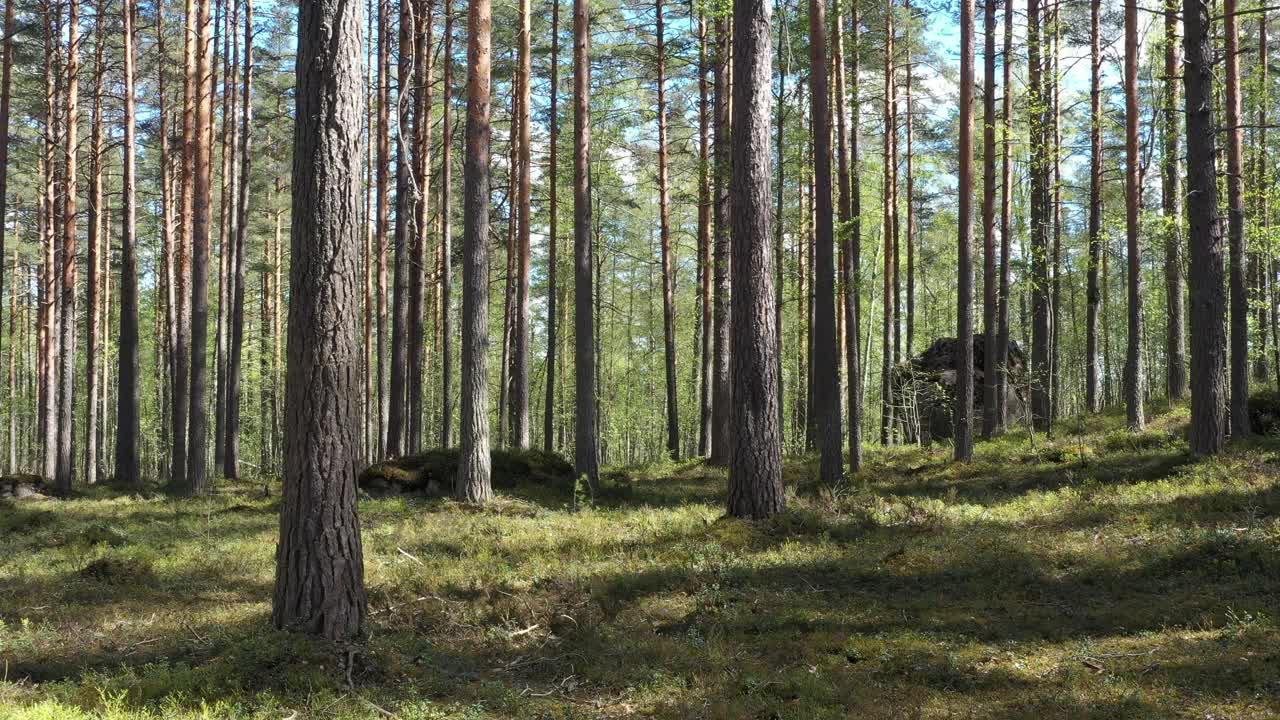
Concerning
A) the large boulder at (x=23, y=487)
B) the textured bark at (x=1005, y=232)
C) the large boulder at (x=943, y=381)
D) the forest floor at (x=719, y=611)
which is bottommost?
the large boulder at (x=23, y=487)

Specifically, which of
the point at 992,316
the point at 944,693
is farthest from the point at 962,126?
the point at 944,693

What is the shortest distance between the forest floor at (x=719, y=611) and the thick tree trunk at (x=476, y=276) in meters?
1.27

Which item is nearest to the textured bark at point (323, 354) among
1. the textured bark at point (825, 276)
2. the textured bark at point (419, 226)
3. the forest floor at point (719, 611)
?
the forest floor at point (719, 611)

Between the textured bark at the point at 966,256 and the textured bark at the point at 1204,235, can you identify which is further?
the textured bark at the point at 966,256

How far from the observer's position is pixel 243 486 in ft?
67.9

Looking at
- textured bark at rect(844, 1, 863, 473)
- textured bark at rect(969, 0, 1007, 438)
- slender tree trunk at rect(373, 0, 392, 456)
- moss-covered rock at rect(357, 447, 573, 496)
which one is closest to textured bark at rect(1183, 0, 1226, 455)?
textured bark at rect(969, 0, 1007, 438)

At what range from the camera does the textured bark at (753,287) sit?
10.1 meters

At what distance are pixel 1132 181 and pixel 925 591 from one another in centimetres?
1342

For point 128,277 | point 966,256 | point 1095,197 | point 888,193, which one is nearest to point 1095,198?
point 1095,197

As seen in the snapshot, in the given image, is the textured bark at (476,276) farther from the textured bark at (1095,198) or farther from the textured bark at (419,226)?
the textured bark at (1095,198)

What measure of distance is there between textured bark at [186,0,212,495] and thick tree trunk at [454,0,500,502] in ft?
23.1

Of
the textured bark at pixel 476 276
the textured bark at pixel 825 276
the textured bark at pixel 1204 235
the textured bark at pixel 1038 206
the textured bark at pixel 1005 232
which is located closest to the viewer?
the textured bark at pixel 1204 235

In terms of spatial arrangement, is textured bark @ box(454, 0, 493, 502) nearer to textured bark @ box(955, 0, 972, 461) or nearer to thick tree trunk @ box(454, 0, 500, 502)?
thick tree trunk @ box(454, 0, 500, 502)

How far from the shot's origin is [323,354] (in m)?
6.22
